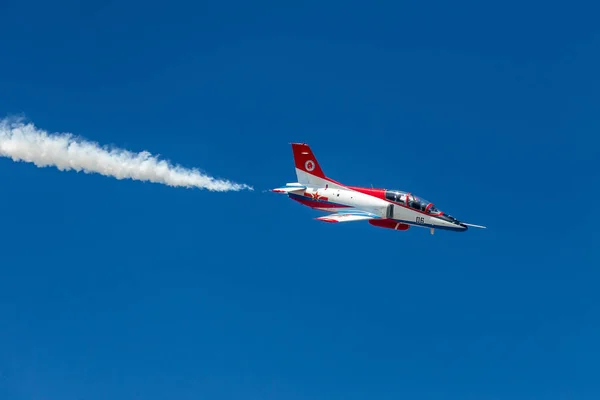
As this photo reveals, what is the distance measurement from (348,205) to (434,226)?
943cm

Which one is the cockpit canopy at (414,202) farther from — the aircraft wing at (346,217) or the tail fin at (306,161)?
the tail fin at (306,161)

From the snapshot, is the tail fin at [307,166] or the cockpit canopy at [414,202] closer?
the cockpit canopy at [414,202]

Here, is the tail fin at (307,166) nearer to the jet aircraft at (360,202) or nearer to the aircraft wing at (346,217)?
the jet aircraft at (360,202)

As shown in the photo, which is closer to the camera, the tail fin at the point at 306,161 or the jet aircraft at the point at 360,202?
the jet aircraft at the point at 360,202

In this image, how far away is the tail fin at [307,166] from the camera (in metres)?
69.1

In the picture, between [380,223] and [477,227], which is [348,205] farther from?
[477,227]

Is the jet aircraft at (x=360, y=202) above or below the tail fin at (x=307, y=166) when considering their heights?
below

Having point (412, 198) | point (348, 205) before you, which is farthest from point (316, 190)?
point (412, 198)

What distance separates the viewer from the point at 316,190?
6831 cm

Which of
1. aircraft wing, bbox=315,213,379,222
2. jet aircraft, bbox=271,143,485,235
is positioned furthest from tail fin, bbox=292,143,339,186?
aircraft wing, bbox=315,213,379,222

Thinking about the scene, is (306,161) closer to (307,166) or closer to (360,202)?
(307,166)

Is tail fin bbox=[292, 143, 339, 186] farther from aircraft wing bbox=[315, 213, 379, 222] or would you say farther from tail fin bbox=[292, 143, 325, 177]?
aircraft wing bbox=[315, 213, 379, 222]

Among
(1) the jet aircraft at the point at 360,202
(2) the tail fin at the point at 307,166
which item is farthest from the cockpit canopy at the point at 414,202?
(2) the tail fin at the point at 307,166

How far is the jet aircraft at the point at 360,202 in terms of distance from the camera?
2571 inches
